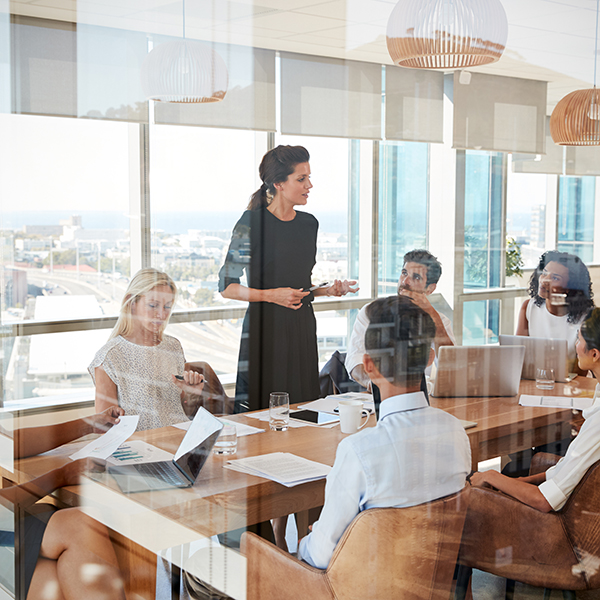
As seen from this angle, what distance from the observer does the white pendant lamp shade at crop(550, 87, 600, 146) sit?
3.36ft

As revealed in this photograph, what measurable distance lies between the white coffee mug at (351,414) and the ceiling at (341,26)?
23.9 inches

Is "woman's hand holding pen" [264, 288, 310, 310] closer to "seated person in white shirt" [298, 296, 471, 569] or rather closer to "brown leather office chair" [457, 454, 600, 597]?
"seated person in white shirt" [298, 296, 471, 569]

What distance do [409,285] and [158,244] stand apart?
0.81 metres

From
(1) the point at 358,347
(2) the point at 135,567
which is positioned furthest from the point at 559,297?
(2) the point at 135,567

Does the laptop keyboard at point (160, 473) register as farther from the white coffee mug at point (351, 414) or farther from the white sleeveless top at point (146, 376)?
the white coffee mug at point (351, 414)

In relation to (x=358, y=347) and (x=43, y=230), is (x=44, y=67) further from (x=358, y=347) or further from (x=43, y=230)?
(x=358, y=347)

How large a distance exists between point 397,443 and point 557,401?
284 mm

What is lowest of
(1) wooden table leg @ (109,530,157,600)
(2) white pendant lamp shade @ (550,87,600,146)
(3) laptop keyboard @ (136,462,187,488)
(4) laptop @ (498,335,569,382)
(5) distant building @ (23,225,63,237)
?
(1) wooden table leg @ (109,530,157,600)

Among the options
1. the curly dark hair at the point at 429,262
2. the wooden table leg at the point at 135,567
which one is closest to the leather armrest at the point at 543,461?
the curly dark hair at the point at 429,262

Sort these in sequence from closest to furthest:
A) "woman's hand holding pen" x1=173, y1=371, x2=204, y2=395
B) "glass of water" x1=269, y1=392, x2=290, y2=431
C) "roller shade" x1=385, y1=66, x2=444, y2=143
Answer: "roller shade" x1=385, y1=66, x2=444, y2=143 < "glass of water" x1=269, y1=392, x2=290, y2=431 < "woman's hand holding pen" x1=173, y1=371, x2=204, y2=395

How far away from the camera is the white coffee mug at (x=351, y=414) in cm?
119

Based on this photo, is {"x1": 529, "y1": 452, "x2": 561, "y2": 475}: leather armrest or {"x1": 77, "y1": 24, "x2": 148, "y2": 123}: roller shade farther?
{"x1": 77, "y1": 24, "x2": 148, "y2": 123}: roller shade

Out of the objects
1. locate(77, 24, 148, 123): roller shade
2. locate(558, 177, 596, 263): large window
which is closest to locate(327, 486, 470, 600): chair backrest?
locate(558, 177, 596, 263): large window

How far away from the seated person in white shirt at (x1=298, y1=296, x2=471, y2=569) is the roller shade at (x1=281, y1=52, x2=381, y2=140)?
0.34 metres
